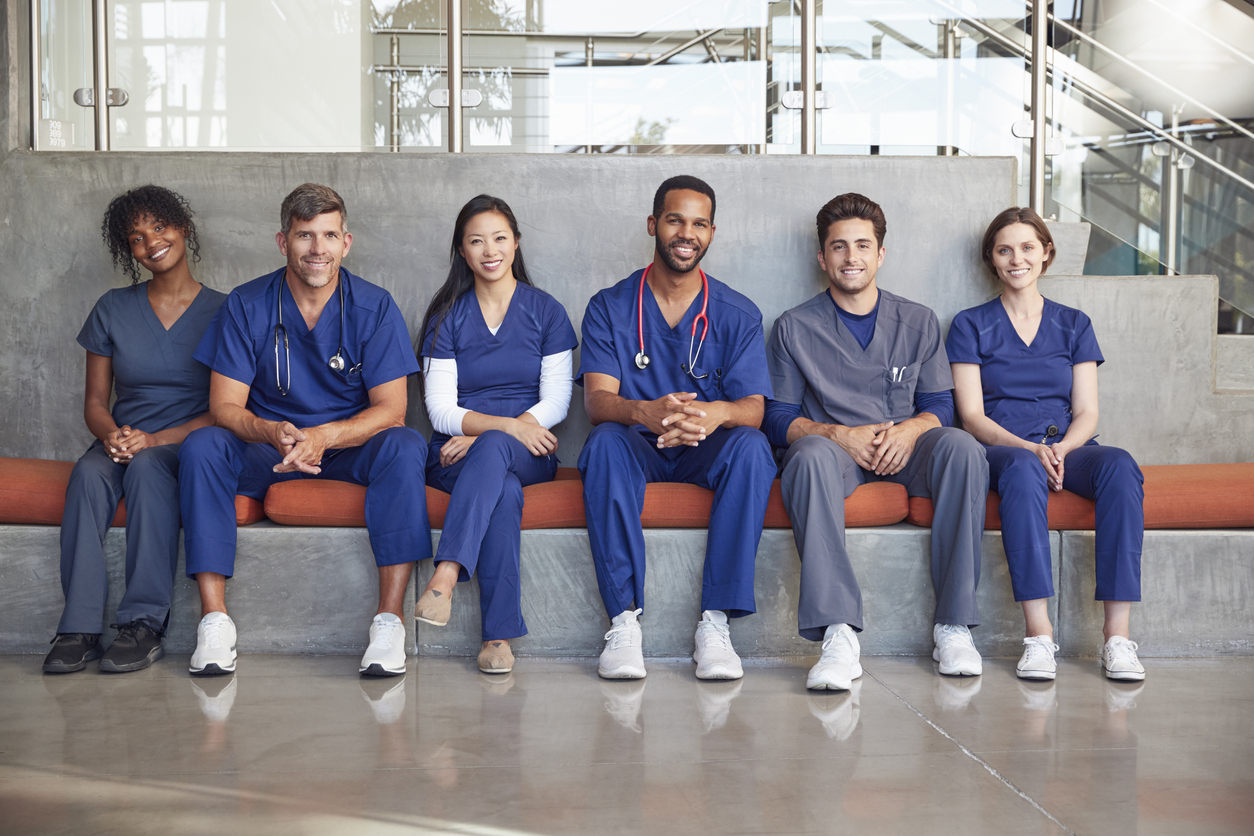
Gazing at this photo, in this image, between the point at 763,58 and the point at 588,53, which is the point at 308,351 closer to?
the point at 588,53

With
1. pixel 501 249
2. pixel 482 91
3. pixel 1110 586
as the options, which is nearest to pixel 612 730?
pixel 1110 586

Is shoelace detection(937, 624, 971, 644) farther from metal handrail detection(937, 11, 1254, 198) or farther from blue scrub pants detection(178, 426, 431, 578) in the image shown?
metal handrail detection(937, 11, 1254, 198)

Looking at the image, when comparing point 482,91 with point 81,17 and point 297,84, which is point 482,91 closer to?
point 297,84

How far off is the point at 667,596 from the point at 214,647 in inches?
43.4

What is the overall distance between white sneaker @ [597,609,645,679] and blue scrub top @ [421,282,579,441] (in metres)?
0.76

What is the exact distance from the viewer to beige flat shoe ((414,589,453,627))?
2.27 meters

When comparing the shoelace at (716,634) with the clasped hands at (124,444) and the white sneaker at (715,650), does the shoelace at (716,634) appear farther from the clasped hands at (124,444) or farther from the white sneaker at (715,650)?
A: the clasped hands at (124,444)

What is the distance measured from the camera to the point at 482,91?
3582 mm

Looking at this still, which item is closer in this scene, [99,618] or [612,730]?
[612,730]

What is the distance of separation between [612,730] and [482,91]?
2.45 m

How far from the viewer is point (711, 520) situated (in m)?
2.50

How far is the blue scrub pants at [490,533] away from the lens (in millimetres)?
2383

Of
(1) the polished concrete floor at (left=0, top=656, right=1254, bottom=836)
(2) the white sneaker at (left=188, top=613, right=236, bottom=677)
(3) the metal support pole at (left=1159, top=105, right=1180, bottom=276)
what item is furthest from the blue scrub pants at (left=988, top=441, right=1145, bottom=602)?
(2) the white sneaker at (left=188, top=613, right=236, bottom=677)

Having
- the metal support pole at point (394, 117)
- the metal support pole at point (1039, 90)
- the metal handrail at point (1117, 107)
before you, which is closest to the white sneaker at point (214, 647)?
the metal support pole at point (394, 117)
